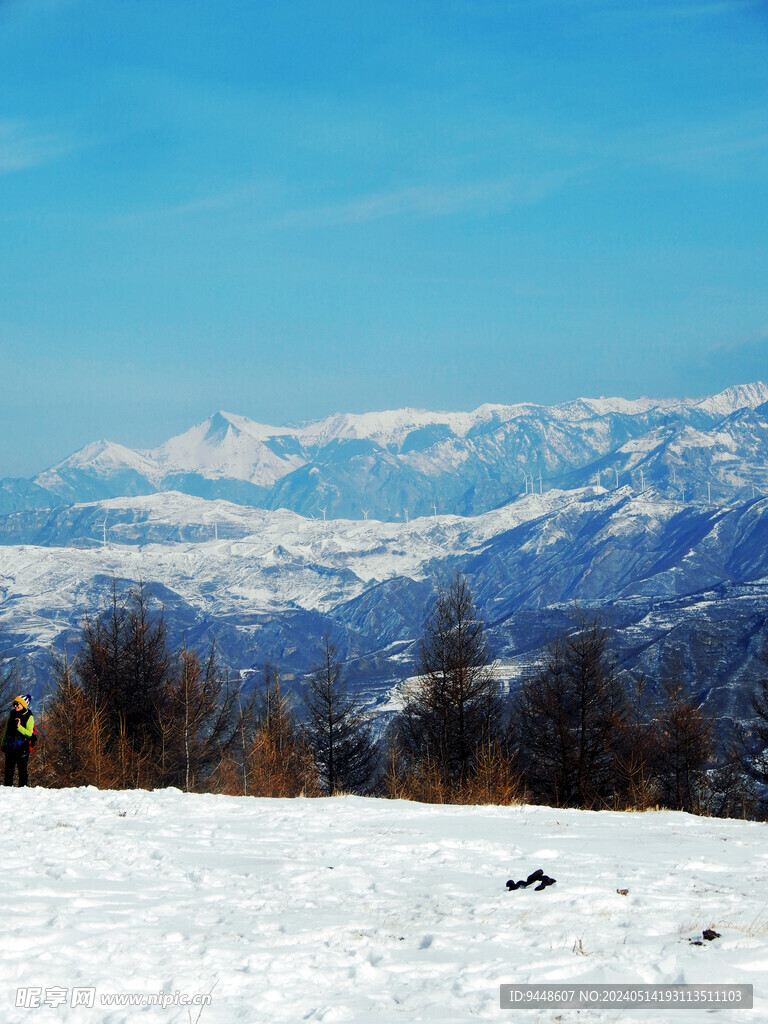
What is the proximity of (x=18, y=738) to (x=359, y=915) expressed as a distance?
1528cm

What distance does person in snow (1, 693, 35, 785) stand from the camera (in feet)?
74.8

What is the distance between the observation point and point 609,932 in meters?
10.0

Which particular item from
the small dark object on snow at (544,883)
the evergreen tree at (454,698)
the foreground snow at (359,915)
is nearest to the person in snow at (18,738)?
the foreground snow at (359,915)

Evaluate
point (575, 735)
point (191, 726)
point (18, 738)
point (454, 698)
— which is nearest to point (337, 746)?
point (454, 698)

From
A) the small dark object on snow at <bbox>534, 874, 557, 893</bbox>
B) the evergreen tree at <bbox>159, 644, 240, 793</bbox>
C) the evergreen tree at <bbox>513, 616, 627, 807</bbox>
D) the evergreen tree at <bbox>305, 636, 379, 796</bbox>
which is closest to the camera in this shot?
the small dark object on snow at <bbox>534, 874, 557, 893</bbox>

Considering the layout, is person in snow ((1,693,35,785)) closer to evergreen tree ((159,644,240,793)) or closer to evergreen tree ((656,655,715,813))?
evergreen tree ((159,644,240,793))

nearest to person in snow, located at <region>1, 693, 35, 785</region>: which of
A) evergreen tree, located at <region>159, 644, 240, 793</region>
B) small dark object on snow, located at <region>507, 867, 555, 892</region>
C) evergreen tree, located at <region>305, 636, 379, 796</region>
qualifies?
evergreen tree, located at <region>159, 644, 240, 793</region>

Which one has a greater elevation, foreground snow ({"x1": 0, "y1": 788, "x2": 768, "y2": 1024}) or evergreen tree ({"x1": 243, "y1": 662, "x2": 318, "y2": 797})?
foreground snow ({"x1": 0, "y1": 788, "x2": 768, "y2": 1024})

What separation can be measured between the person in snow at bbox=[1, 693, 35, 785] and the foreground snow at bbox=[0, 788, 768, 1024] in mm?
5562

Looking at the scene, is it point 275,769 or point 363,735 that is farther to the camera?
point 363,735

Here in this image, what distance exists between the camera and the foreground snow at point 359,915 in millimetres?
8352

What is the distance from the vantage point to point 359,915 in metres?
10.8

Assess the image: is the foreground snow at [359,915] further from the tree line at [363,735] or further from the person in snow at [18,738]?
the tree line at [363,735]

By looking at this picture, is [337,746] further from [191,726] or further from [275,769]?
[275,769]
